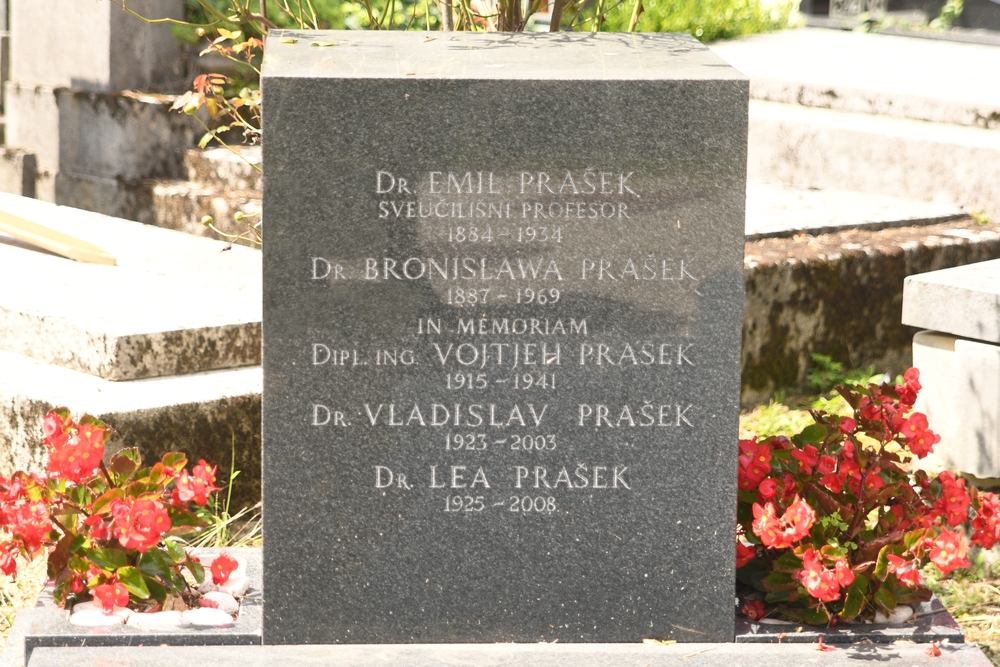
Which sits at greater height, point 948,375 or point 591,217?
point 591,217

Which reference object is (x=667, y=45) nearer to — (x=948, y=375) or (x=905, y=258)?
(x=948, y=375)

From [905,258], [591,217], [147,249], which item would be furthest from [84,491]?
[905,258]

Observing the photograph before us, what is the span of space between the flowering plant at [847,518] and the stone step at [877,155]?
3.06 meters

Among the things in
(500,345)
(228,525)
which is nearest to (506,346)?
(500,345)

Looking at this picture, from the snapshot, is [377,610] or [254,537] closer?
[377,610]

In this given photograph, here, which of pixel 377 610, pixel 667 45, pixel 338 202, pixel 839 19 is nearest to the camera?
pixel 338 202

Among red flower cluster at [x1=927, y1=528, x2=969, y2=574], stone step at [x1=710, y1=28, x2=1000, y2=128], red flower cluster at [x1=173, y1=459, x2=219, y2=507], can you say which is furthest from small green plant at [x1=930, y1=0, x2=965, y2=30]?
red flower cluster at [x1=173, y1=459, x2=219, y2=507]

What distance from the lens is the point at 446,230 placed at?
8.93ft

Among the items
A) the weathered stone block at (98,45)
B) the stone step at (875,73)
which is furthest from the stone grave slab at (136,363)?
the stone step at (875,73)

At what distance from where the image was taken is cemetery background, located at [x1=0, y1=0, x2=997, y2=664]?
4.98 metres

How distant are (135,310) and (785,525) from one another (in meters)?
2.14

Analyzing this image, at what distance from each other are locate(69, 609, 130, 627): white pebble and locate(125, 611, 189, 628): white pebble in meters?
0.02

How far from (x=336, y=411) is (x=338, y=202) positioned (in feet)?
1.44

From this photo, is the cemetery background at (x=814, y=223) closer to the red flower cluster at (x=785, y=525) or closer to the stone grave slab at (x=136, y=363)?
the stone grave slab at (x=136, y=363)
